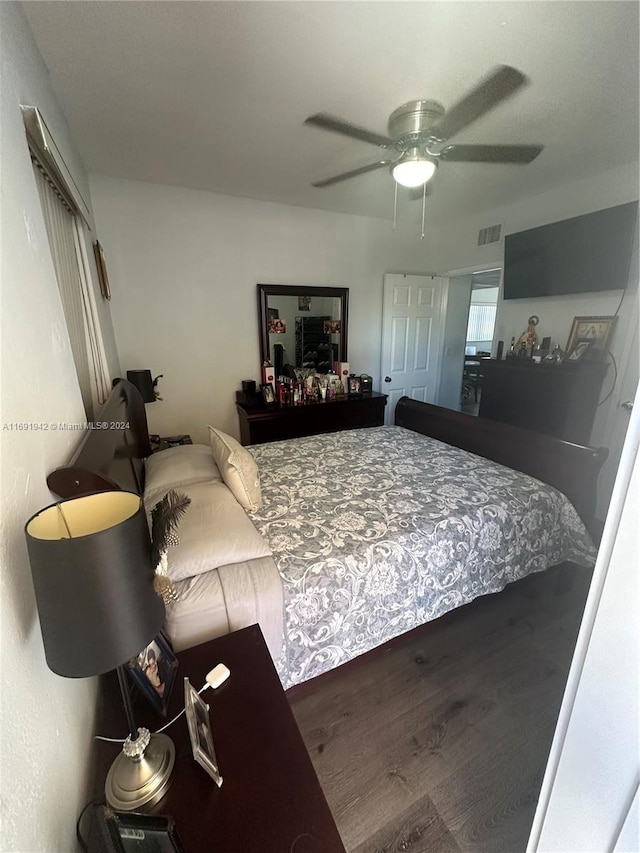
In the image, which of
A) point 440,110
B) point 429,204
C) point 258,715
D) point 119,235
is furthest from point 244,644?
point 429,204

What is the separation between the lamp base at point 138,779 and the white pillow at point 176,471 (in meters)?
1.02

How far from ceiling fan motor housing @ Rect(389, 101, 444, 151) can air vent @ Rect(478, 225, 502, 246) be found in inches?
78.7

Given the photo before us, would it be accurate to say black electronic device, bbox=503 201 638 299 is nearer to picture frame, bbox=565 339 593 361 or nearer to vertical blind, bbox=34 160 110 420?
picture frame, bbox=565 339 593 361

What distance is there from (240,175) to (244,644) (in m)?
3.11

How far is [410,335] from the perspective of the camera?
420cm

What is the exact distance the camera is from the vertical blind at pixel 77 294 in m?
1.35

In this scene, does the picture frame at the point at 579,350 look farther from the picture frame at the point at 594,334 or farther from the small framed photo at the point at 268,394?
the small framed photo at the point at 268,394

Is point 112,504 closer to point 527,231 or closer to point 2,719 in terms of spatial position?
point 2,719

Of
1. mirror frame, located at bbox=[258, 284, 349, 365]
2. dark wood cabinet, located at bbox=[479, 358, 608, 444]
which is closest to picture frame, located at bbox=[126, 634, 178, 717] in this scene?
mirror frame, located at bbox=[258, 284, 349, 365]

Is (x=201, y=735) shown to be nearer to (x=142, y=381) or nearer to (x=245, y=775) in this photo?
(x=245, y=775)

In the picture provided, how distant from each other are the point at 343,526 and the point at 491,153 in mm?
2265

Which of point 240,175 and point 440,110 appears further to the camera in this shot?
point 240,175

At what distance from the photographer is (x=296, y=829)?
64cm

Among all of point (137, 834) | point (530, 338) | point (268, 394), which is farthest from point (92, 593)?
point (530, 338)
